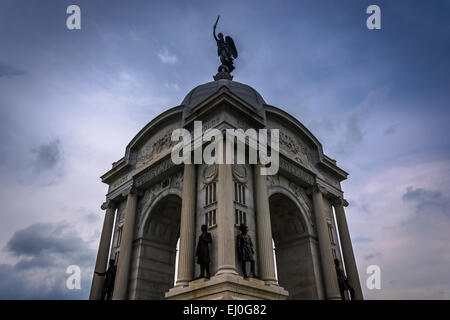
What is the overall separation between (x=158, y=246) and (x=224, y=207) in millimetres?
7629

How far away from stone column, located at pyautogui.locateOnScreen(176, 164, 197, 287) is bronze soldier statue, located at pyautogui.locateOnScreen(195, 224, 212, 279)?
0.67 m

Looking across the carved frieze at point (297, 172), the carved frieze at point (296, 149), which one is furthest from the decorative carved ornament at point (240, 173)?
the carved frieze at point (296, 149)

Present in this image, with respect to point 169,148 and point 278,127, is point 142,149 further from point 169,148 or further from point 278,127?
point 278,127

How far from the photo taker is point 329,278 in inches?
681

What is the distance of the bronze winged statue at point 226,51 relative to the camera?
25.2m

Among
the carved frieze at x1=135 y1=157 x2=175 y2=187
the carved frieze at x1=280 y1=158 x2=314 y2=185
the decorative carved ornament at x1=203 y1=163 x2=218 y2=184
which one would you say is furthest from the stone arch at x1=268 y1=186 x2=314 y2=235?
the carved frieze at x1=135 y1=157 x2=175 y2=187

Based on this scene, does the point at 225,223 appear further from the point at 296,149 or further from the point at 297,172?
the point at 296,149

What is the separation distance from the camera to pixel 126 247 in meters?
18.0

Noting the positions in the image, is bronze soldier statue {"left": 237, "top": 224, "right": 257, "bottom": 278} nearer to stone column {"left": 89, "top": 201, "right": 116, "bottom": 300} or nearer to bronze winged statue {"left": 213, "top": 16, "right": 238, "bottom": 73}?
stone column {"left": 89, "top": 201, "right": 116, "bottom": 300}

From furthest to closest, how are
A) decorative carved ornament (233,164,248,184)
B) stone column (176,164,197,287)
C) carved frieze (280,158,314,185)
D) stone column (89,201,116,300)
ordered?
stone column (89,201,116,300)
carved frieze (280,158,314,185)
decorative carved ornament (233,164,248,184)
stone column (176,164,197,287)

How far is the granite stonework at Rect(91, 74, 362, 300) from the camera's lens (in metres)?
14.0

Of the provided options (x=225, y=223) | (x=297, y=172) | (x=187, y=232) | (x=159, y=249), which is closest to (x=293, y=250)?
(x=297, y=172)

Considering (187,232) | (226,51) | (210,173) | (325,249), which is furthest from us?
(226,51)
